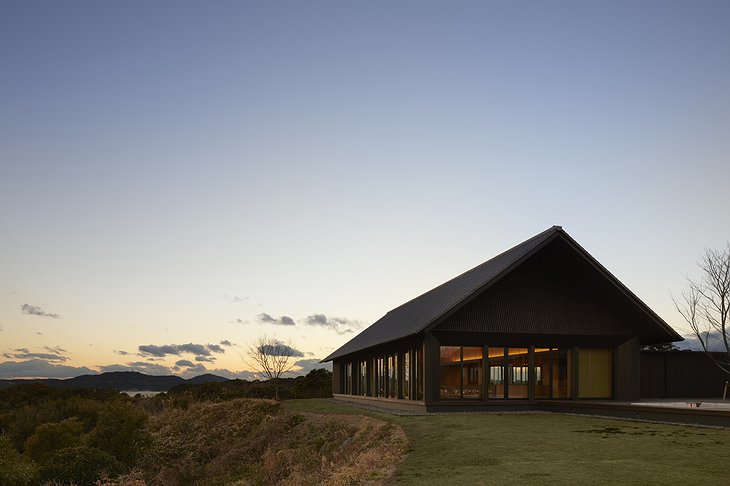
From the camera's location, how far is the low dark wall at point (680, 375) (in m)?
30.4

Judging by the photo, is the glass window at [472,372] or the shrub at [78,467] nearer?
the shrub at [78,467]

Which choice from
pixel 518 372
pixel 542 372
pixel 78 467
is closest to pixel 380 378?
pixel 518 372

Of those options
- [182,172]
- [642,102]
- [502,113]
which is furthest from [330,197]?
[642,102]

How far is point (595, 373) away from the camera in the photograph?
85.4ft

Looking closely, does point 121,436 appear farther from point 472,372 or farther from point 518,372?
point 518,372

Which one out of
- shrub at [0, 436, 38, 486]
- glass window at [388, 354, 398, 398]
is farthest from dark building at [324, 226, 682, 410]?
shrub at [0, 436, 38, 486]

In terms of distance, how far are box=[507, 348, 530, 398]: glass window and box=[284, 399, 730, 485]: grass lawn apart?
6067 mm

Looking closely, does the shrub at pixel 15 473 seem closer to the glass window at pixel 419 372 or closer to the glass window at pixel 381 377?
the glass window at pixel 419 372

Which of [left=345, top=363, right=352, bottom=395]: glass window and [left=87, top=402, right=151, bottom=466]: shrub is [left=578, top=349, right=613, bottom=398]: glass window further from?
[left=87, top=402, right=151, bottom=466]: shrub

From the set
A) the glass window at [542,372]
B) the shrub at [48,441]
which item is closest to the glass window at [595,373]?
the glass window at [542,372]

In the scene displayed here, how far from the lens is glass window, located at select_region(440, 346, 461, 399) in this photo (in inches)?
930

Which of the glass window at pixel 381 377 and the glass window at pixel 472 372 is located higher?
the glass window at pixel 472 372

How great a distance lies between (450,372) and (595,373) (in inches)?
265

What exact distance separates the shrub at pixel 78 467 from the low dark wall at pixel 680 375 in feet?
79.1
